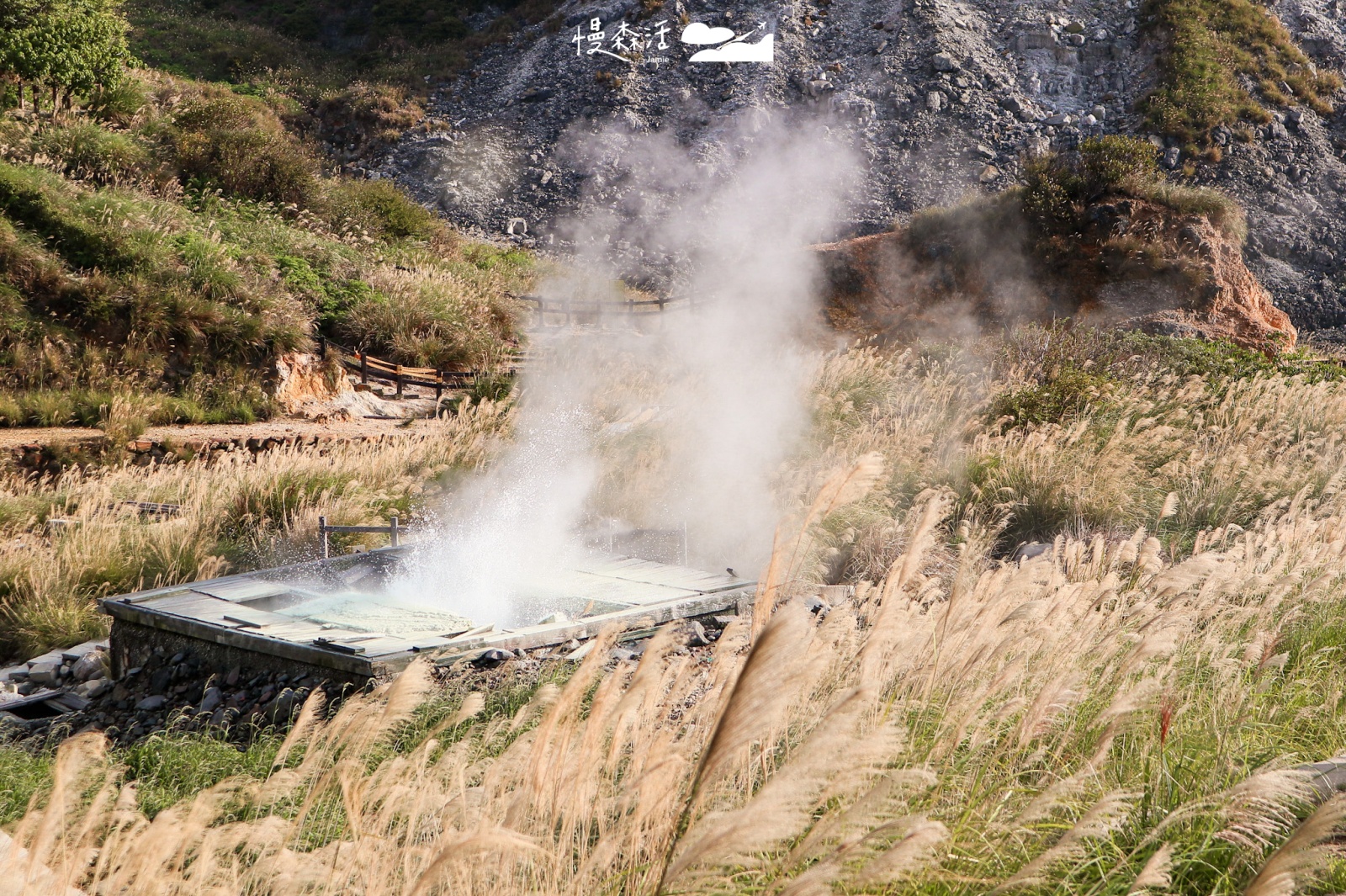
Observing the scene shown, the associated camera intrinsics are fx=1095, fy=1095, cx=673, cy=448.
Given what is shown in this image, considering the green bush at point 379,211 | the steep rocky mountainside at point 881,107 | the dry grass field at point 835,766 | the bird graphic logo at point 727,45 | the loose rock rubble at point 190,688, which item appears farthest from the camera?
the bird graphic logo at point 727,45

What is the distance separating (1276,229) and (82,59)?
66.5ft

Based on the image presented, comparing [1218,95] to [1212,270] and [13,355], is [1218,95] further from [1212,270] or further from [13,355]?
[13,355]

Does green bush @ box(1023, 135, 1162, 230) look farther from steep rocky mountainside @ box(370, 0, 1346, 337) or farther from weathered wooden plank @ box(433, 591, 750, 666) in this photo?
weathered wooden plank @ box(433, 591, 750, 666)

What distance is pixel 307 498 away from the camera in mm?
7148

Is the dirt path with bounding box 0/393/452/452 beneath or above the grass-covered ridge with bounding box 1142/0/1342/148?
beneath

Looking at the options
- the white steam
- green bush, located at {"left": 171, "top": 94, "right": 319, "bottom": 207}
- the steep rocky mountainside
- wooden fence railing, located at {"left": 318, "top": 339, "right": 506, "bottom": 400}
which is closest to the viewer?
the white steam

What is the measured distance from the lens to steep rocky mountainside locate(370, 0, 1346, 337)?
72.7 ft

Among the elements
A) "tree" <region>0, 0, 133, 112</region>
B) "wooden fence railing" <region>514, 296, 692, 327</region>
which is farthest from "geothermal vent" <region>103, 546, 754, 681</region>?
"tree" <region>0, 0, 133, 112</region>

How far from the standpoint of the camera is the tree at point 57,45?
624 inches

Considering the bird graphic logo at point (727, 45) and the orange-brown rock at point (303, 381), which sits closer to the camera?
the orange-brown rock at point (303, 381)

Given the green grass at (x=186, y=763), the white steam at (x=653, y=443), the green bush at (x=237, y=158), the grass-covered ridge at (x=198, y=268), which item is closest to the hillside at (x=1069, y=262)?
the white steam at (x=653, y=443)

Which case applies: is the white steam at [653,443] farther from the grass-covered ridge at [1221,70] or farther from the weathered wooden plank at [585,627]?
the grass-covered ridge at [1221,70]

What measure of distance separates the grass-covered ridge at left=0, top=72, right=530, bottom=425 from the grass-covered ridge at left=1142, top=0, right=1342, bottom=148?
45.8ft

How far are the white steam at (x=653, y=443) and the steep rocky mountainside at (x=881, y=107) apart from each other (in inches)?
225
